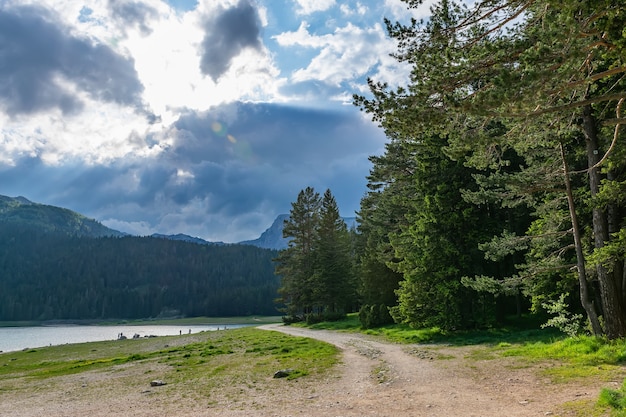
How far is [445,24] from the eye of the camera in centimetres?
1118

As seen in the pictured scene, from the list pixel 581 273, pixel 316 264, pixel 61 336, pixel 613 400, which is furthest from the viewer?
pixel 61 336

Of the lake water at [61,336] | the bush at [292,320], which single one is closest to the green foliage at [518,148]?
the bush at [292,320]

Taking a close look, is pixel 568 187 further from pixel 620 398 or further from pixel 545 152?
pixel 620 398

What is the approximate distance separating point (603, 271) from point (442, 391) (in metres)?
9.41

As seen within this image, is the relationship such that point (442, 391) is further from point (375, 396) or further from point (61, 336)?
point (61, 336)

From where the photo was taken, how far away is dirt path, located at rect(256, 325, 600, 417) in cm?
925

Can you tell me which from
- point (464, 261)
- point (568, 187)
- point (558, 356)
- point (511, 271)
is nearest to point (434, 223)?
point (464, 261)

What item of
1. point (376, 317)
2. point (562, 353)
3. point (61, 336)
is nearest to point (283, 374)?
point (562, 353)

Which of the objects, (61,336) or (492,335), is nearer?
(492,335)

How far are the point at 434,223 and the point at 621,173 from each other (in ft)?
39.9

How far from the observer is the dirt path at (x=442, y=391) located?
9250 mm

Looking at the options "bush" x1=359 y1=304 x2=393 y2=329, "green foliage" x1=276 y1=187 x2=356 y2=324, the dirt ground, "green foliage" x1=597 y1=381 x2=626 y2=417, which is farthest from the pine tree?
"green foliage" x1=597 y1=381 x2=626 y2=417

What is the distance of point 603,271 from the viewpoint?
16047mm

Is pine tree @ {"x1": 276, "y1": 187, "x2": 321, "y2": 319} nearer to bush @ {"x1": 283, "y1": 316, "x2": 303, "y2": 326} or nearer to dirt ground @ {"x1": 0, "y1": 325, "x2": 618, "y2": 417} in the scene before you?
bush @ {"x1": 283, "y1": 316, "x2": 303, "y2": 326}
